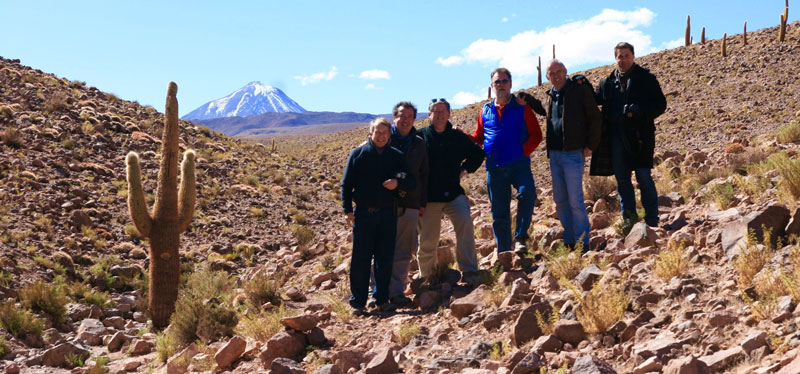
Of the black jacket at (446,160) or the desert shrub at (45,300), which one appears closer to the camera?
the black jacket at (446,160)

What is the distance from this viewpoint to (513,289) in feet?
17.5

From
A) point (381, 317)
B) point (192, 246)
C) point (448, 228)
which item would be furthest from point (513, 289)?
point (192, 246)

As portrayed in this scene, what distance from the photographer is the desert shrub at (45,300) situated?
33.1 ft

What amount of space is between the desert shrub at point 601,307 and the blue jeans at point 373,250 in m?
2.12

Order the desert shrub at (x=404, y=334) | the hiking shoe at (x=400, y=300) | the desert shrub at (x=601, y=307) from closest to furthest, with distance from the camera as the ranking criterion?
1. the desert shrub at (x=601, y=307)
2. the desert shrub at (x=404, y=334)
3. the hiking shoe at (x=400, y=300)

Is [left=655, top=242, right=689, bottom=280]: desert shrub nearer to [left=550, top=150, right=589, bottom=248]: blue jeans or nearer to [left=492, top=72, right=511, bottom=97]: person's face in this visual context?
[left=550, top=150, right=589, bottom=248]: blue jeans

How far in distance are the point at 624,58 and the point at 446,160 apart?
81.3 inches

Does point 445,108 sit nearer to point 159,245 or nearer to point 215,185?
point 159,245

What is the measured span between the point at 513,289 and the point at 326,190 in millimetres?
17874

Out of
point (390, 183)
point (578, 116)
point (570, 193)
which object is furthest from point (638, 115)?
point (390, 183)

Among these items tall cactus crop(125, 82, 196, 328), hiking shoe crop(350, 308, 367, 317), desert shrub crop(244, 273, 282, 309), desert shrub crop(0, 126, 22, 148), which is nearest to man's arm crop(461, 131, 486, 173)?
hiking shoe crop(350, 308, 367, 317)

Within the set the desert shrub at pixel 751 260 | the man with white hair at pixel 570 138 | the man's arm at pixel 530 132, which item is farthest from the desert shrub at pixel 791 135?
the desert shrub at pixel 751 260

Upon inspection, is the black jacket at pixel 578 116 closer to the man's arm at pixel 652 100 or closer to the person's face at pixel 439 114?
the man's arm at pixel 652 100

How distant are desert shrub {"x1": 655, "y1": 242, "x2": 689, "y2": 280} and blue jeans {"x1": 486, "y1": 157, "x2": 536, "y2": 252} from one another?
67.1 inches
